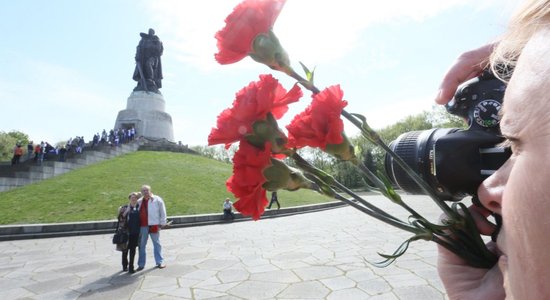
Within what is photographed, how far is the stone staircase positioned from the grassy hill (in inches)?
24.8

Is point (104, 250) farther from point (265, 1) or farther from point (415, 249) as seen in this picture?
point (265, 1)

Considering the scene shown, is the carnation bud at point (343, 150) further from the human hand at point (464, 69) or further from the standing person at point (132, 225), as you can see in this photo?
the standing person at point (132, 225)

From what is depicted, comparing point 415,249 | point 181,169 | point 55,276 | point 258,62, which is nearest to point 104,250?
point 55,276

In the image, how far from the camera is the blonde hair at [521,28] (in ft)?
1.73

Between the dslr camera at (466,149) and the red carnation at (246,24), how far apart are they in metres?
0.50

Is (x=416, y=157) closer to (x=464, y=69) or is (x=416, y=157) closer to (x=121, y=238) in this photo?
(x=464, y=69)

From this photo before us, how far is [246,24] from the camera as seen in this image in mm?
720

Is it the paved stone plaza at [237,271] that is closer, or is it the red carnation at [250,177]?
the red carnation at [250,177]

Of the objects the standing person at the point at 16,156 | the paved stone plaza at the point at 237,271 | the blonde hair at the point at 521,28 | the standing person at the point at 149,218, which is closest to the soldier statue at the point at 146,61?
the standing person at the point at 16,156

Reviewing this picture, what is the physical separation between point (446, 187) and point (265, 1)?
0.59 metres

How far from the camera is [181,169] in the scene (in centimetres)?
2234

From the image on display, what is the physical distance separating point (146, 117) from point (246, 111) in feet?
104

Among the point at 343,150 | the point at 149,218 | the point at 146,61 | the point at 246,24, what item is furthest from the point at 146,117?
the point at 343,150

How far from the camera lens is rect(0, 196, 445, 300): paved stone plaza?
175 inches
